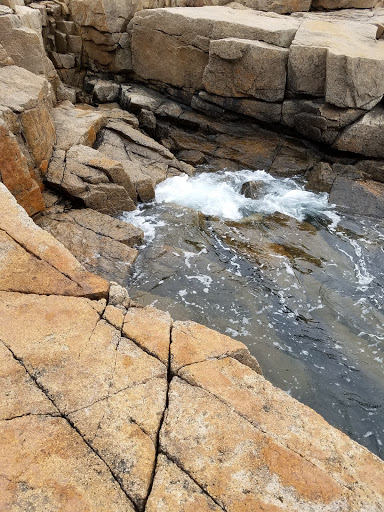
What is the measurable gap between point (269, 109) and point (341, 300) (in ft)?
20.9

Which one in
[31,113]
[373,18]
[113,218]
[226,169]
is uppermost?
[373,18]

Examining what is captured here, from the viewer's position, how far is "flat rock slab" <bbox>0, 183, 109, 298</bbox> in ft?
13.3

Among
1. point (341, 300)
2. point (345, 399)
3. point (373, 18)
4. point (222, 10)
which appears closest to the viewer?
point (345, 399)

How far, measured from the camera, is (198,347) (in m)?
3.77

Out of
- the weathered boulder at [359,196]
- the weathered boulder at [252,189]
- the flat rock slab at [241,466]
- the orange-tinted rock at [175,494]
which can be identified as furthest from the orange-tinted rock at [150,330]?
the weathered boulder at [359,196]

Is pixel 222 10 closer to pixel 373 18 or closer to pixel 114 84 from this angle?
pixel 114 84

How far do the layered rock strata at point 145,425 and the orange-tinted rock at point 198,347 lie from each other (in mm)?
12

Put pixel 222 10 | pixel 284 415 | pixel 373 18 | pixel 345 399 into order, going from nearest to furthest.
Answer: pixel 284 415 < pixel 345 399 < pixel 222 10 < pixel 373 18

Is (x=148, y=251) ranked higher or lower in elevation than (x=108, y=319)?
lower

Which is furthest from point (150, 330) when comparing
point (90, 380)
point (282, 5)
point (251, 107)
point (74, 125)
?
point (282, 5)

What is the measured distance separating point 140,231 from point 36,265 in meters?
3.22

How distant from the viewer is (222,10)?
41.0 ft

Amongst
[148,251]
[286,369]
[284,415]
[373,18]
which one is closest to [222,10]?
[373,18]

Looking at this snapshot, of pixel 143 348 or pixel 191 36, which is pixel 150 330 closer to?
pixel 143 348
